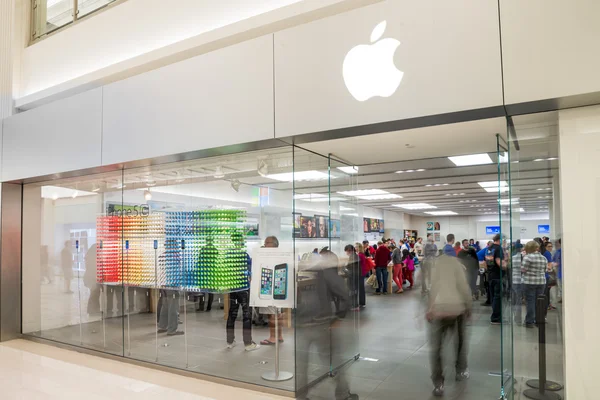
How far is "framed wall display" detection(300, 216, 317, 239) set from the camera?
5.10 meters

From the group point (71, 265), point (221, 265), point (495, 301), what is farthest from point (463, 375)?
point (71, 265)

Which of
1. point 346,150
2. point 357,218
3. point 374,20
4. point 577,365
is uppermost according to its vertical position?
point 374,20

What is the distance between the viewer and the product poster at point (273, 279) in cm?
505

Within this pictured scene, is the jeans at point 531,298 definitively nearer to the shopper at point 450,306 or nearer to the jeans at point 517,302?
the jeans at point 517,302

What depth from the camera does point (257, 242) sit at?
17.4 ft

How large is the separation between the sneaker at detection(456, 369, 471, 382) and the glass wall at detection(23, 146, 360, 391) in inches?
52.3

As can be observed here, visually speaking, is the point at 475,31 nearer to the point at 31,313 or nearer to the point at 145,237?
the point at 145,237

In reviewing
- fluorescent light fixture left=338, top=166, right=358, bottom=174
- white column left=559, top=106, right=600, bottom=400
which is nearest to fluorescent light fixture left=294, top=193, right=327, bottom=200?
fluorescent light fixture left=338, top=166, right=358, bottom=174

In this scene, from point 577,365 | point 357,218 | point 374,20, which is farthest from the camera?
point 357,218

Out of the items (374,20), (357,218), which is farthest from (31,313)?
(374,20)

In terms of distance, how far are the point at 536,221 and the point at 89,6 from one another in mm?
7183

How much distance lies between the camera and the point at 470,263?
5.07 meters

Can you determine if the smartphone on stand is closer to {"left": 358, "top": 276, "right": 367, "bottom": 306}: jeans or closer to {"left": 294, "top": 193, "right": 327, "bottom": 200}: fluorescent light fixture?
{"left": 294, "top": 193, "right": 327, "bottom": 200}: fluorescent light fixture

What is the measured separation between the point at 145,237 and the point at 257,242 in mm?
1937
